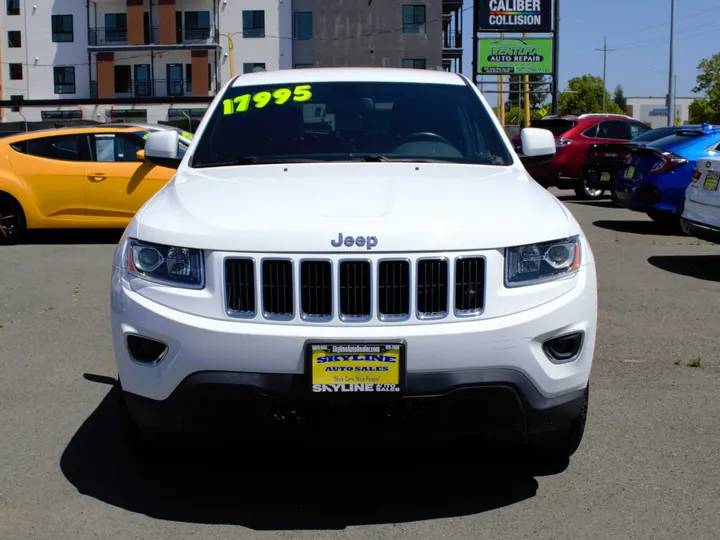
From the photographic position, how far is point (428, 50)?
6097cm

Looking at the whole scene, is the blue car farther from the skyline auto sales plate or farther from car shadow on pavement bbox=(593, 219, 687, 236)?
the skyline auto sales plate

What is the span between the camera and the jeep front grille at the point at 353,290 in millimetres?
3486

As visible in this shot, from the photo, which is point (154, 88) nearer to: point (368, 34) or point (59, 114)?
point (59, 114)

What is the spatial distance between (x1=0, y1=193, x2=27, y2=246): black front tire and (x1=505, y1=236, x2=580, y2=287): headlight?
33.1 ft

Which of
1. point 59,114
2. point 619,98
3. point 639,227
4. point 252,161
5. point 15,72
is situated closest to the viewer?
point 252,161

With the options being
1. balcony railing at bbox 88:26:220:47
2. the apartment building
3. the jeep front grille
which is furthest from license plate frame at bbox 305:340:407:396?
balcony railing at bbox 88:26:220:47

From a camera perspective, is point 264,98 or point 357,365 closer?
point 357,365

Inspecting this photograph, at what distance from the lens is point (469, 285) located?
3549 mm

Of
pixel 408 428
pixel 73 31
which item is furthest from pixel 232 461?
pixel 73 31

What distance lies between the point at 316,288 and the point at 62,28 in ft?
214

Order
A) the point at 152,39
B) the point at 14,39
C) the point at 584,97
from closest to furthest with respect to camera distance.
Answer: the point at 152,39 < the point at 14,39 < the point at 584,97

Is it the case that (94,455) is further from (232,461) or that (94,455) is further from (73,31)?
(73,31)

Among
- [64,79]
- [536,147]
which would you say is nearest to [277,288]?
[536,147]

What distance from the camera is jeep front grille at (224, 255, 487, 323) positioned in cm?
349
